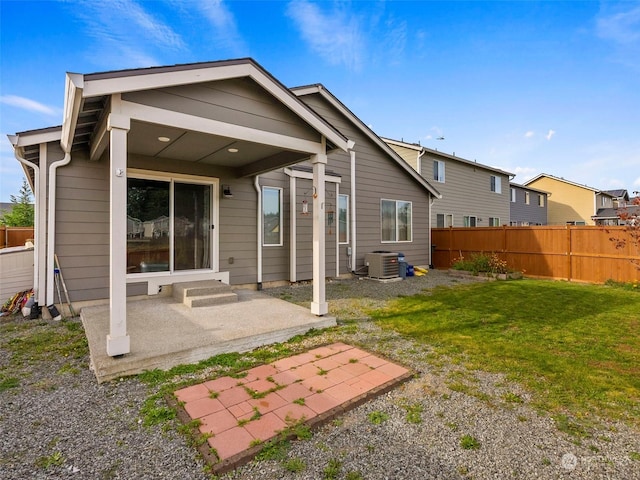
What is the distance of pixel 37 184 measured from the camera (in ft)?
16.6

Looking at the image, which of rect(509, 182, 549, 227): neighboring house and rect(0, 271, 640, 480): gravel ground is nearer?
rect(0, 271, 640, 480): gravel ground

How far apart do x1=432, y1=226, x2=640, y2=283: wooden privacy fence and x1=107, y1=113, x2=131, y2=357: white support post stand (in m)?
9.91

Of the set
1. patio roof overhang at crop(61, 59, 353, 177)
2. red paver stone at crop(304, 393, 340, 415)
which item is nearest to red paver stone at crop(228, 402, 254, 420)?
red paver stone at crop(304, 393, 340, 415)

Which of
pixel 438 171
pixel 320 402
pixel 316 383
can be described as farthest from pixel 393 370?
pixel 438 171

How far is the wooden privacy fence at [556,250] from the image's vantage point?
346 inches

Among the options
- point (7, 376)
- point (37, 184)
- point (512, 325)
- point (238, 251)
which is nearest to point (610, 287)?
point (512, 325)

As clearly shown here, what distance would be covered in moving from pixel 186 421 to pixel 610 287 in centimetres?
1061

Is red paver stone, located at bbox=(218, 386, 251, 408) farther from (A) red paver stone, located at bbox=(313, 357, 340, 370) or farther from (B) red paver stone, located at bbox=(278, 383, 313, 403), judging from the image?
(A) red paver stone, located at bbox=(313, 357, 340, 370)

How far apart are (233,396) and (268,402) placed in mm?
325

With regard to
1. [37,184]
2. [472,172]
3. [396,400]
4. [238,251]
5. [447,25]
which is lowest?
[396,400]

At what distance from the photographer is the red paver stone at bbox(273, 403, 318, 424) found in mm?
2404

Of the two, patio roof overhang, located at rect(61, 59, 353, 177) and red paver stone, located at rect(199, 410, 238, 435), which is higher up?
patio roof overhang, located at rect(61, 59, 353, 177)

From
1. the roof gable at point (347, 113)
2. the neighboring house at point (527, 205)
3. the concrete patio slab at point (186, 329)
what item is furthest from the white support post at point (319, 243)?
the neighboring house at point (527, 205)

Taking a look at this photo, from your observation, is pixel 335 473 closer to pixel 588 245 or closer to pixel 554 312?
pixel 554 312
